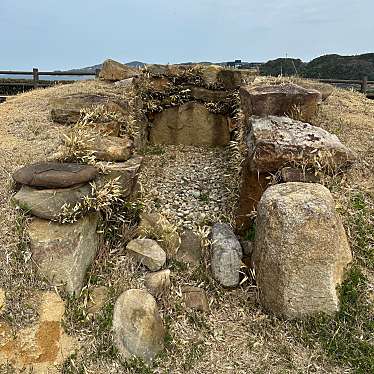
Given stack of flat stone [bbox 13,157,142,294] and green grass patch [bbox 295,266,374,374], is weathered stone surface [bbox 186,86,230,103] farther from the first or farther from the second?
green grass patch [bbox 295,266,374,374]

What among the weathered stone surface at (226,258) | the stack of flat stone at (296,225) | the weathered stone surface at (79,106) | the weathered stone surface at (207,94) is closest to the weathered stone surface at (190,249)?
the weathered stone surface at (226,258)

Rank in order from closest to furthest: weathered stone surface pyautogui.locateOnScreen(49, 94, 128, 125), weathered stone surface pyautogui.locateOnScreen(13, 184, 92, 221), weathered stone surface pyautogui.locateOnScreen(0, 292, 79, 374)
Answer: weathered stone surface pyautogui.locateOnScreen(0, 292, 79, 374)
weathered stone surface pyautogui.locateOnScreen(13, 184, 92, 221)
weathered stone surface pyautogui.locateOnScreen(49, 94, 128, 125)

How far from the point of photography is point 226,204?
15.3 feet

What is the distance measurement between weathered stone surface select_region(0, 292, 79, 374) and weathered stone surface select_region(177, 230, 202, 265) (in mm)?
1343

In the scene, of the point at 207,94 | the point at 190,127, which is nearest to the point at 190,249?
the point at 190,127

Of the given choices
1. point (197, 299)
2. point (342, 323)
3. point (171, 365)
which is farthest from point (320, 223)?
point (171, 365)

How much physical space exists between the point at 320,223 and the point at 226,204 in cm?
168

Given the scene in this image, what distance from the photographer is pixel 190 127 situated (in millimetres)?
6496

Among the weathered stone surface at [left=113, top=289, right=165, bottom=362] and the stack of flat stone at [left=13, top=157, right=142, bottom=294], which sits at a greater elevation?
the stack of flat stone at [left=13, top=157, right=142, bottom=294]

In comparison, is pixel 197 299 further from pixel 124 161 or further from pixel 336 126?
pixel 336 126

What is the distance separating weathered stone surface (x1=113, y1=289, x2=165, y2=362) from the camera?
9.24 feet

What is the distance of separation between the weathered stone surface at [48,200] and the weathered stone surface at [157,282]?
0.88m

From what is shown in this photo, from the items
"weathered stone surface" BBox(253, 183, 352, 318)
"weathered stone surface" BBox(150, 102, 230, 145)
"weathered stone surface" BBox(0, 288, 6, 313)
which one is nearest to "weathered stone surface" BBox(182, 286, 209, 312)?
"weathered stone surface" BBox(253, 183, 352, 318)

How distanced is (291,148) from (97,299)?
7.29ft
